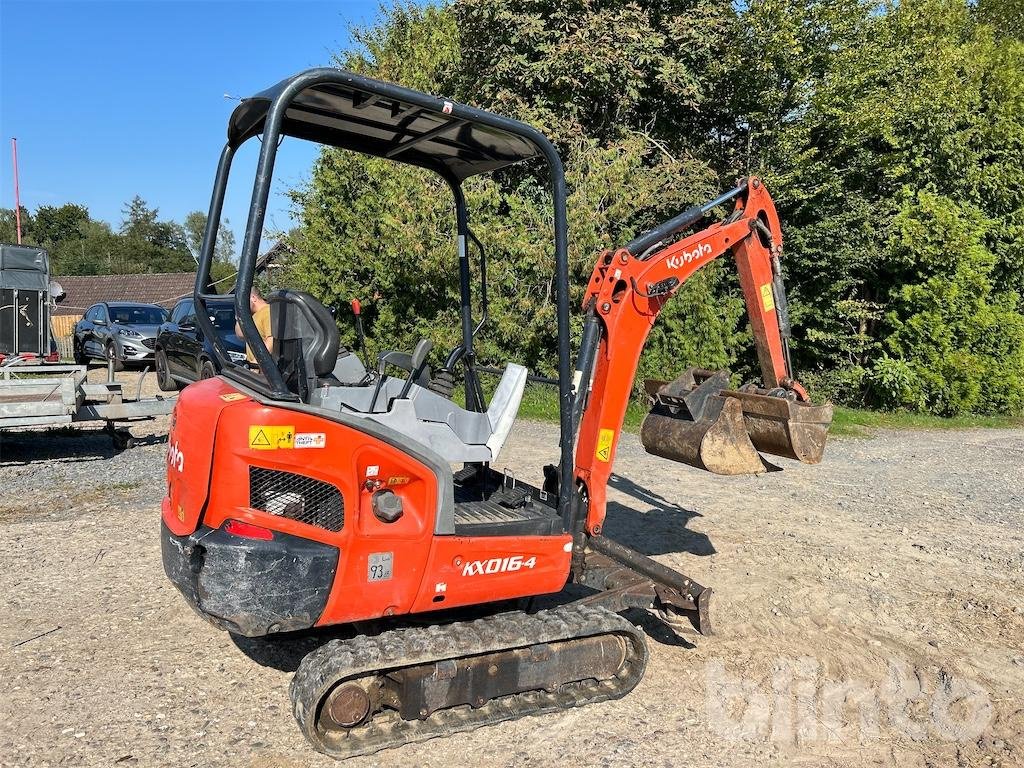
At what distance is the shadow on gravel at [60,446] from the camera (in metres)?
9.61

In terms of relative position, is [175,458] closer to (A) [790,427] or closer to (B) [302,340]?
(B) [302,340]

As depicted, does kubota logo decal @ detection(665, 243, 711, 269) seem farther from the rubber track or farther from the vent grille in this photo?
the vent grille

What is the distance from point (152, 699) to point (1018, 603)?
5.39 m

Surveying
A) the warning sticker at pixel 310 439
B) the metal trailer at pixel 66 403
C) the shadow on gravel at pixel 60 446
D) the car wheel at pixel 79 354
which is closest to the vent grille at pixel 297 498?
the warning sticker at pixel 310 439

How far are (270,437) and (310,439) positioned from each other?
0.16 metres

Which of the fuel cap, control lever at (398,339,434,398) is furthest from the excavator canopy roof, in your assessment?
the fuel cap

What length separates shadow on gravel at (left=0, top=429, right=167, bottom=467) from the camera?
9609mm

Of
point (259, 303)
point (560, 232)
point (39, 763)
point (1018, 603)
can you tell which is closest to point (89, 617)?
point (39, 763)

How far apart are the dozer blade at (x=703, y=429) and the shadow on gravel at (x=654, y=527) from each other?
1.38m

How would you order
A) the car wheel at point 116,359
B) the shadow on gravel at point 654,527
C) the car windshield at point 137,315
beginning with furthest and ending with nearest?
1. the car windshield at point 137,315
2. the car wheel at point 116,359
3. the shadow on gravel at point 654,527

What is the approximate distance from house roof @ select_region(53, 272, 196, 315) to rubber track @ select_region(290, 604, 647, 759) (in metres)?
39.0

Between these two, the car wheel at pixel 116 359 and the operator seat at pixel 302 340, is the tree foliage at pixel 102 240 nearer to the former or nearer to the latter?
the car wheel at pixel 116 359

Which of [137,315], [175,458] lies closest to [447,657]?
[175,458]

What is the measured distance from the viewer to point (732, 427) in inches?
206
